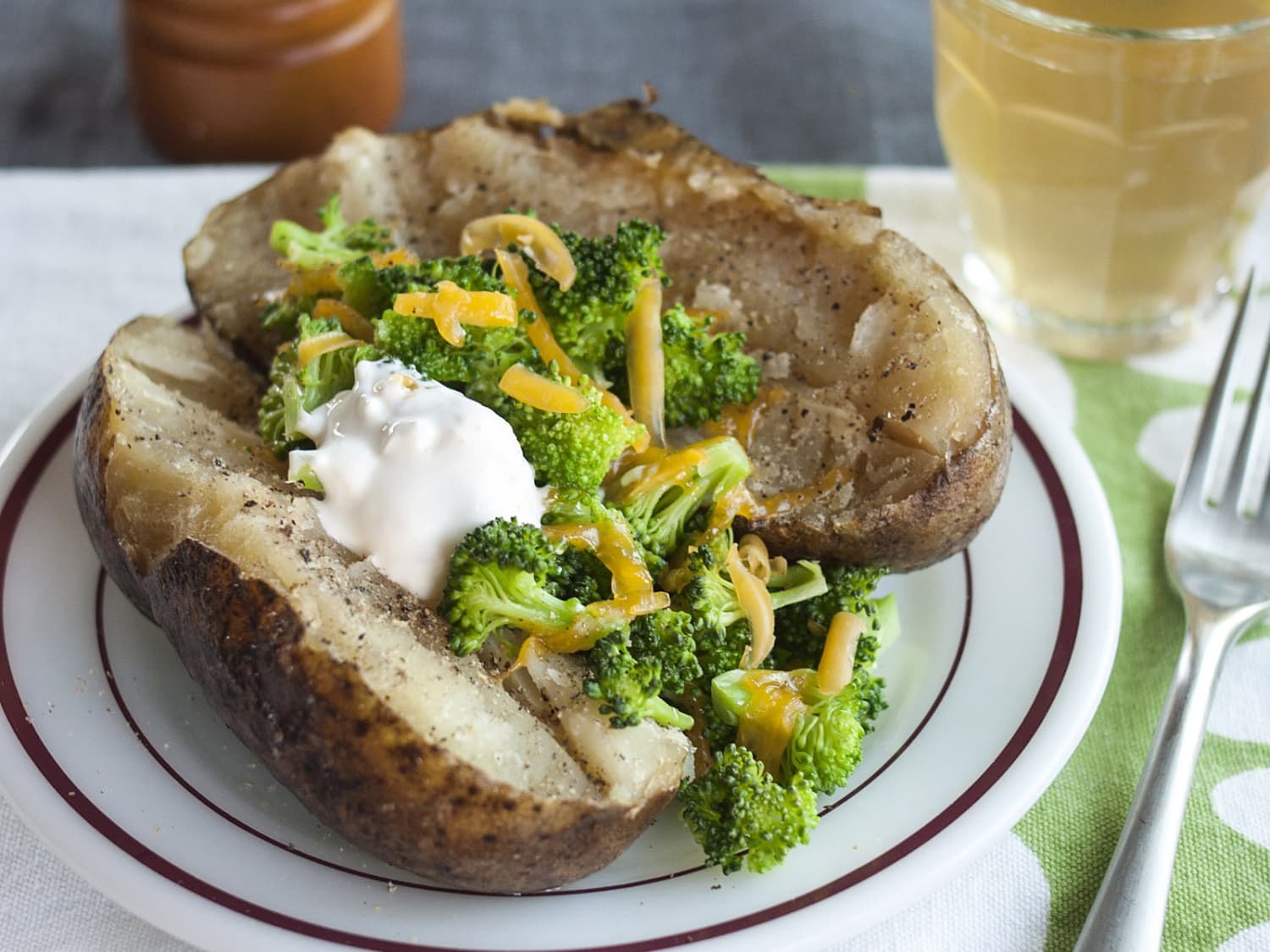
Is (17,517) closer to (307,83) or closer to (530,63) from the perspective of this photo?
(307,83)

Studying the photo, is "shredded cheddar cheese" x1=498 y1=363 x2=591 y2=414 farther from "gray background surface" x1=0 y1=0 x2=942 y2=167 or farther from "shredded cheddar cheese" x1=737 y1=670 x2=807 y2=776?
"gray background surface" x1=0 y1=0 x2=942 y2=167

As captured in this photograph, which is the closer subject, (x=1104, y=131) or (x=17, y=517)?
(x=17, y=517)

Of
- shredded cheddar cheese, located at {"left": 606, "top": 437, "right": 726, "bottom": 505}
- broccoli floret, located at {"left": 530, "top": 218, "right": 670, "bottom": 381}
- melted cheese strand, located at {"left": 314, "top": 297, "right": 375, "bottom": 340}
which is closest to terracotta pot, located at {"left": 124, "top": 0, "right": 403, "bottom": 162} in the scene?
melted cheese strand, located at {"left": 314, "top": 297, "right": 375, "bottom": 340}

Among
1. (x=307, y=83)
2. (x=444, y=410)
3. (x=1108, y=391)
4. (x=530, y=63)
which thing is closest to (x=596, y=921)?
(x=444, y=410)

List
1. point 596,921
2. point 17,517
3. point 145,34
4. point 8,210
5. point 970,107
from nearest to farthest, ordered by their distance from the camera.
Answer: point 596,921 → point 17,517 → point 970,107 → point 8,210 → point 145,34

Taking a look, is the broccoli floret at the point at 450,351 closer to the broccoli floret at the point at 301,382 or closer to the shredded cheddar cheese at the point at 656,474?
the broccoli floret at the point at 301,382
